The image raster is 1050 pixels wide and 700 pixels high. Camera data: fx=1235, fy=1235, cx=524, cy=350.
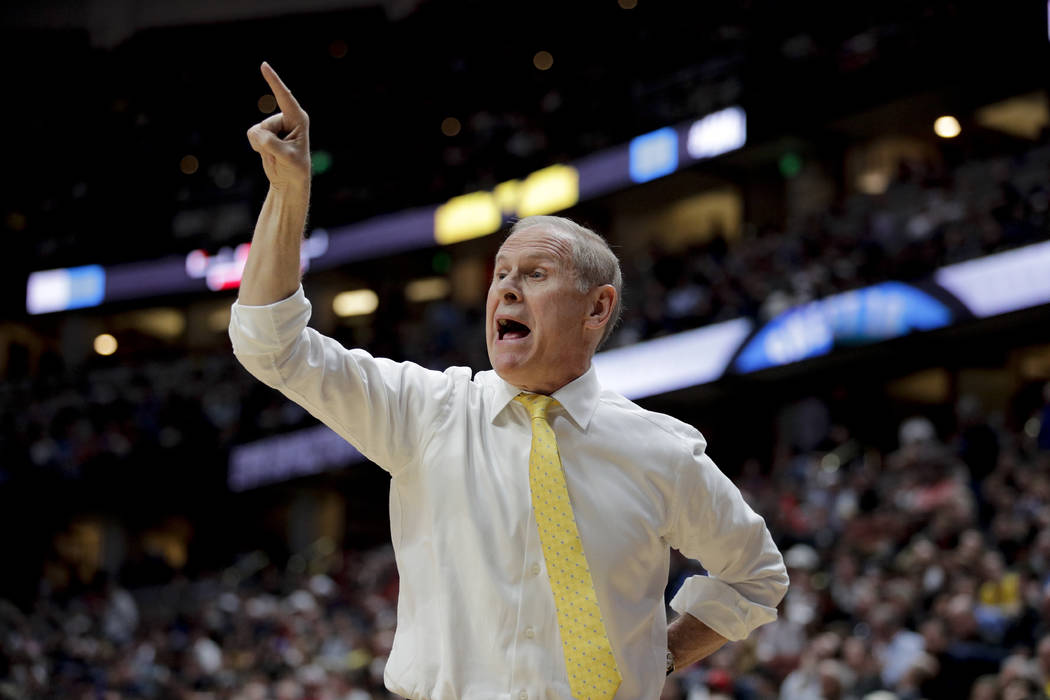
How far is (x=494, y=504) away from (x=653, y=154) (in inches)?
671

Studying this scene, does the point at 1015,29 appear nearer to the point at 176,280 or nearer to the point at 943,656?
the point at 943,656

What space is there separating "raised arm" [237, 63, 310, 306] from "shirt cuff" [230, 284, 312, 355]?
0.02 metres

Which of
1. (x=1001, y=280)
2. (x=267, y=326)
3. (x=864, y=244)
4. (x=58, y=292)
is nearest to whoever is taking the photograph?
(x=267, y=326)

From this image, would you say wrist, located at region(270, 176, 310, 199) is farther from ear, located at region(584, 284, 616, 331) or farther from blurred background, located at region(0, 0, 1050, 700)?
blurred background, located at region(0, 0, 1050, 700)

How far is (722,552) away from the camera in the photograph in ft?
7.43

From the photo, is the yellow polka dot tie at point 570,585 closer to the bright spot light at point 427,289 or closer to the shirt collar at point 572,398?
the shirt collar at point 572,398

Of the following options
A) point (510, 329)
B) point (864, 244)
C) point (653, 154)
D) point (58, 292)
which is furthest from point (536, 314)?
point (58, 292)

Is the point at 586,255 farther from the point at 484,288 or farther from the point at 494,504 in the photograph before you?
the point at 484,288

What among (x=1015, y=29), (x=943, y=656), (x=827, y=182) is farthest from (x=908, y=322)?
(x=943, y=656)

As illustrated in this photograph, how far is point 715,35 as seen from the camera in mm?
18609

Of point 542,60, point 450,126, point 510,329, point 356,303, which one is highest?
point 542,60

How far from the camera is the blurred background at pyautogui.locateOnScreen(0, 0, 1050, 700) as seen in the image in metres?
9.07

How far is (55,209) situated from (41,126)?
1.72 meters

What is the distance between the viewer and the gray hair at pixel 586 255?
2152 millimetres
